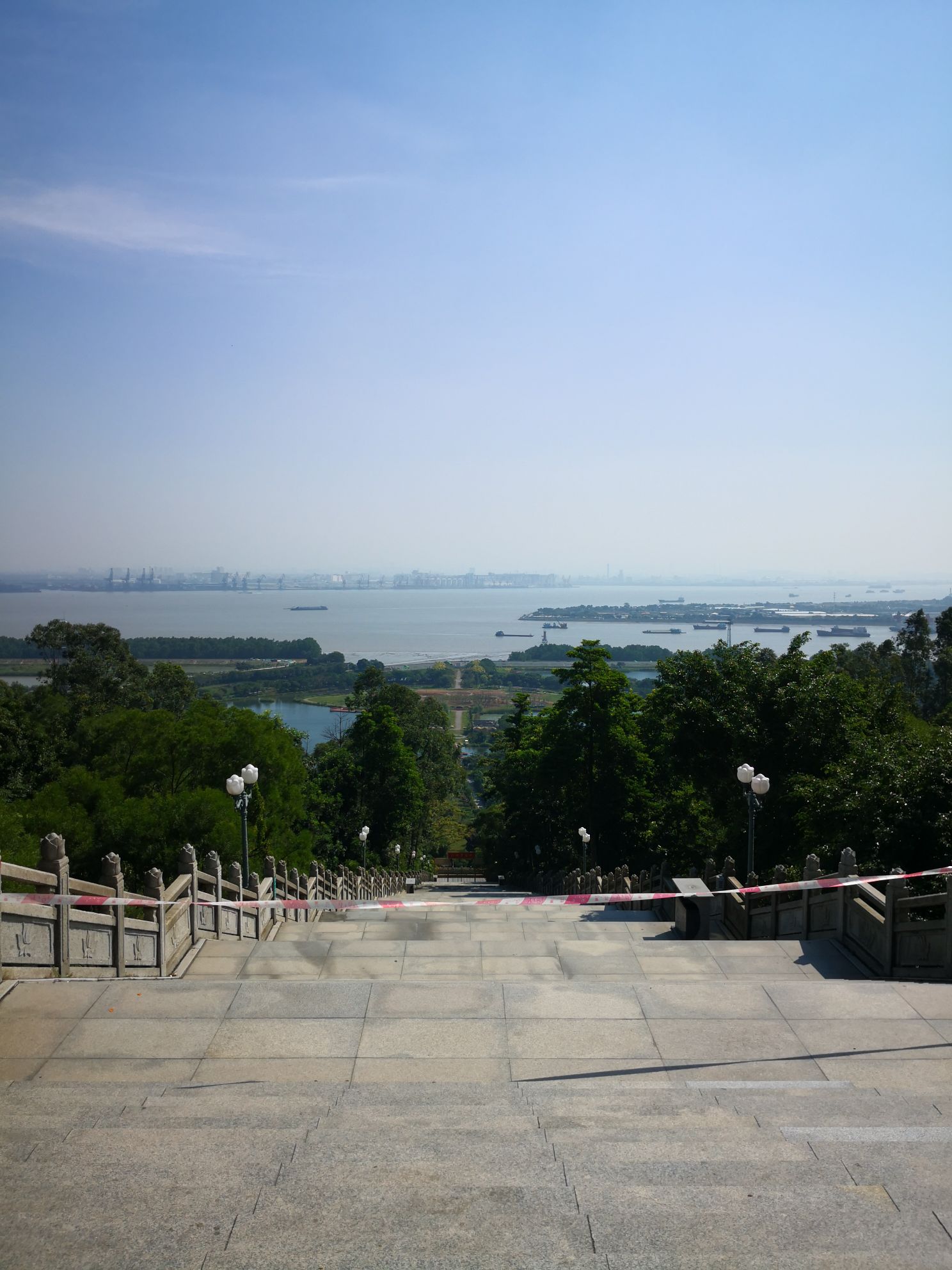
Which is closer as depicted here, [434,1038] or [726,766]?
[434,1038]

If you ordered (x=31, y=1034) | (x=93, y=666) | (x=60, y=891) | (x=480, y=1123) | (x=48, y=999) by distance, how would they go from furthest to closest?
1. (x=93, y=666)
2. (x=60, y=891)
3. (x=48, y=999)
4. (x=31, y=1034)
5. (x=480, y=1123)

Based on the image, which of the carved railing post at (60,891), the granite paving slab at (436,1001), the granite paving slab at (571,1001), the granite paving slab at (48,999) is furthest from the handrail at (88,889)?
the granite paving slab at (571,1001)

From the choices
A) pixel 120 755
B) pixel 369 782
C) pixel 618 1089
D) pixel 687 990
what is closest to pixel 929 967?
pixel 687 990

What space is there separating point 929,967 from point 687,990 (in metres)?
2.73

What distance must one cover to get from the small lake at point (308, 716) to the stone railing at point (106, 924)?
108m

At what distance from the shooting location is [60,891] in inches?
356

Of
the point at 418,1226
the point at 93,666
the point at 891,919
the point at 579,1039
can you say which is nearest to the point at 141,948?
the point at 579,1039

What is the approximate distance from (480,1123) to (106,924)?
5.55 m

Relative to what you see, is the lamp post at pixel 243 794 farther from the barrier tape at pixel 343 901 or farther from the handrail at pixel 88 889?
the handrail at pixel 88 889

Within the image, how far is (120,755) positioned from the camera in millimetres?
26062

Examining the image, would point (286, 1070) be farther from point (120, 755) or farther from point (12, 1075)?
point (120, 755)

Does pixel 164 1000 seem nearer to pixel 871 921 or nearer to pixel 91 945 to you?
pixel 91 945

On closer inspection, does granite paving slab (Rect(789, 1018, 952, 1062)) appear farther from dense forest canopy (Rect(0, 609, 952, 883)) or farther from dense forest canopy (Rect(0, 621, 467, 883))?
dense forest canopy (Rect(0, 621, 467, 883))

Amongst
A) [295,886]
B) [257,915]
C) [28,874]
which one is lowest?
[295,886]
